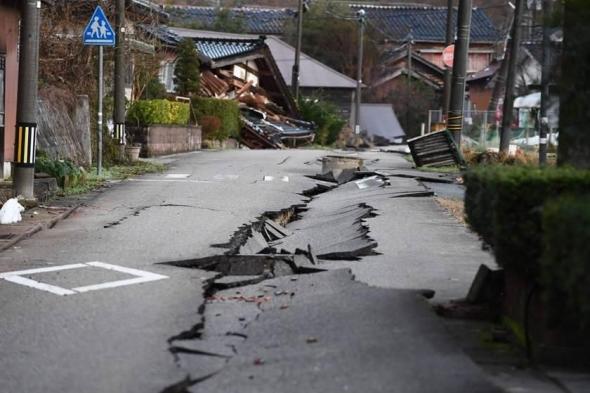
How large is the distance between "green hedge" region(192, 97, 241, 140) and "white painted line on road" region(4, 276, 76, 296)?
28.3 metres

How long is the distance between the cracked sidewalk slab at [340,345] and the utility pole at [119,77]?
1653cm

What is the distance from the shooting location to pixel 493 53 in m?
66.7

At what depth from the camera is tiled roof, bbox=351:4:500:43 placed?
6650 cm

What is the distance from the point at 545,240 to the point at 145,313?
11.9 ft

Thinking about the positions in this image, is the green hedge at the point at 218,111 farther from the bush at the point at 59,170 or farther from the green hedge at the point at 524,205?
the green hedge at the point at 524,205

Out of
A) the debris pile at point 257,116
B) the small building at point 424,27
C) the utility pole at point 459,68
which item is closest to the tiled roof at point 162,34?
the debris pile at point 257,116

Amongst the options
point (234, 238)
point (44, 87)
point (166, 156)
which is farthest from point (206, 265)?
point (166, 156)

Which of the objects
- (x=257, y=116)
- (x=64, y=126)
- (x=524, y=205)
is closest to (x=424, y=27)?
(x=257, y=116)

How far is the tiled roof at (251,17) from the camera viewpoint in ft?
212

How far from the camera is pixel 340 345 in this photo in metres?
6.74

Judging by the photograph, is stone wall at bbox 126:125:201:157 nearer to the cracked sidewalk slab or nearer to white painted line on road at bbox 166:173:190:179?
white painted line on road at bbox 166:173:190:179

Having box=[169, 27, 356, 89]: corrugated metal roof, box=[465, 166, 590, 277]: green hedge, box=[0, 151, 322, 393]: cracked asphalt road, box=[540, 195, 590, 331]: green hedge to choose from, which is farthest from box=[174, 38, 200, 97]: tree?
box=[540, 195, 590, 331]: green hedge

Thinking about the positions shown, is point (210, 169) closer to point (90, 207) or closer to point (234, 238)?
point (90, 207)

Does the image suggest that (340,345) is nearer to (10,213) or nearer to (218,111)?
(10,213)
